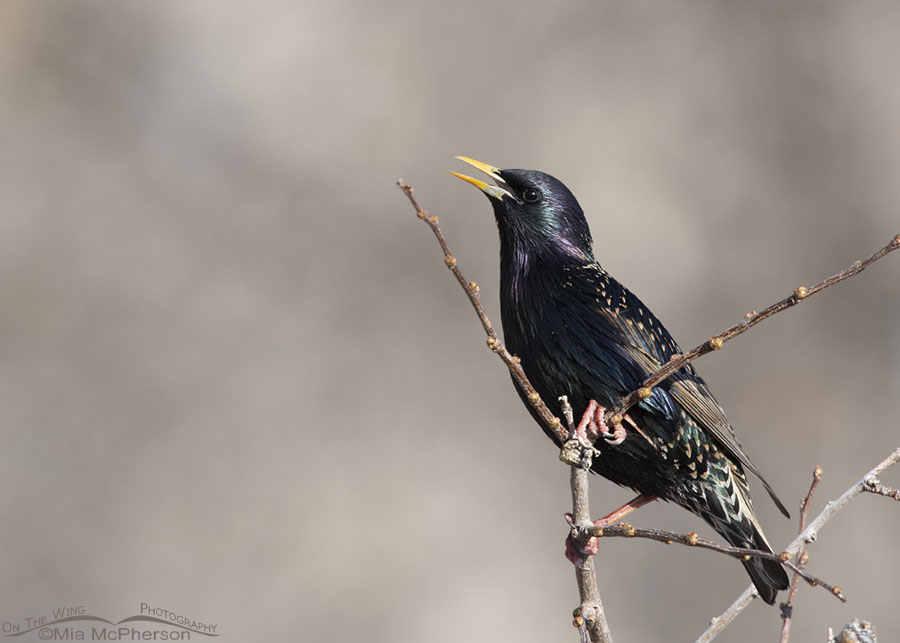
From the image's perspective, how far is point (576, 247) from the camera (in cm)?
318

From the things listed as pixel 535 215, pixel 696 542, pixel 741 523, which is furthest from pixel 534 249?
pixel 696 542

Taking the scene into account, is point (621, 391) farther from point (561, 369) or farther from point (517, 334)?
point (517, 334)

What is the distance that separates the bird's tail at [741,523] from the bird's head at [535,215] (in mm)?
870

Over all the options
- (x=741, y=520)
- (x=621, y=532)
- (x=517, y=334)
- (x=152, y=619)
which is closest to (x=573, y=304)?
(x=517, y=334)

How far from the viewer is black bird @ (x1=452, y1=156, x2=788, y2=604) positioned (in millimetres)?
2762

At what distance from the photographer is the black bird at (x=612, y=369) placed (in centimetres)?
276

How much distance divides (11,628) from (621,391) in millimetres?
4396

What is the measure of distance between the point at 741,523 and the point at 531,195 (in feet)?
4.13

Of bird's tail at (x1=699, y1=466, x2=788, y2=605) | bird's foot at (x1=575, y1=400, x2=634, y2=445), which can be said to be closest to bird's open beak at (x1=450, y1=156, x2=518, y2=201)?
bird's foot at (x1=575, y1=400, x2=634, y2=445)

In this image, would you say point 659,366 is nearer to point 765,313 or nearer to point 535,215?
point 535,215

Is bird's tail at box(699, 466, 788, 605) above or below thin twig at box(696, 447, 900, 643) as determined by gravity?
above

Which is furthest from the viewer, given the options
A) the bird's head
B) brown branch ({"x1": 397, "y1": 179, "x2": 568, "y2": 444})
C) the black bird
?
the bird's head

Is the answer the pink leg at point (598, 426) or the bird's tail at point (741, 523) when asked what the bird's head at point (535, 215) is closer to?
the pink leg at point (598, 426)

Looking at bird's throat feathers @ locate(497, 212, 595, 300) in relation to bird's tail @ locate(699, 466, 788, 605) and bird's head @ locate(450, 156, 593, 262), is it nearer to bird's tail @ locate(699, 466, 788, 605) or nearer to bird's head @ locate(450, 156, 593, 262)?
bird's head @ locate(450, 156, 593, 262)
